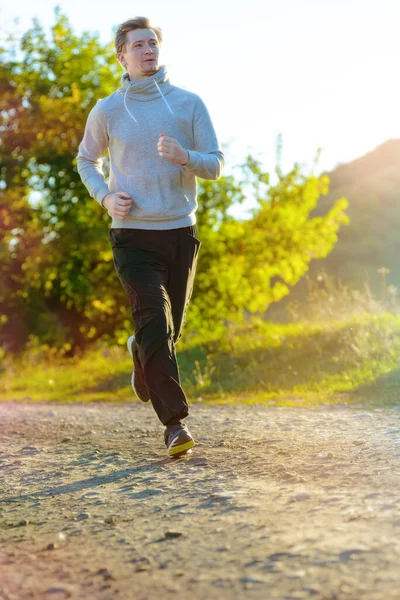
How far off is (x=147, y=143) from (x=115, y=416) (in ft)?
11.4

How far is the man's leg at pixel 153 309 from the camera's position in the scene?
4.78 meters

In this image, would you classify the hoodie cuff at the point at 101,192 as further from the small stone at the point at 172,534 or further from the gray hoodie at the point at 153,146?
the small stone at the point at 172,534

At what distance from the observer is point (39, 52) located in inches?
665

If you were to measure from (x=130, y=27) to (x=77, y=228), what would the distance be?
35.5 feet

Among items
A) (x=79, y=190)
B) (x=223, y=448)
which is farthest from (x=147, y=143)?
(x=79, y=190)

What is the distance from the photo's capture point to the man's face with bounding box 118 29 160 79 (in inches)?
197

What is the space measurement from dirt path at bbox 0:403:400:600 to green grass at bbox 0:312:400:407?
261cm

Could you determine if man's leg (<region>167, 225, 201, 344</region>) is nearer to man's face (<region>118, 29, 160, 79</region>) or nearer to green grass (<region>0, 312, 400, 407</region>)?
man's face (<region>118, 29, 160, 79</region>)

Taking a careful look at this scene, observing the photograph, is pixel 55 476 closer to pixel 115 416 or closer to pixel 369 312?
pixel 115 416

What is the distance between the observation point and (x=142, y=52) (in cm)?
505

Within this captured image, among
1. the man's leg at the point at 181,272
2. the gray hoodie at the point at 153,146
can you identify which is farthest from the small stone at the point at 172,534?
the gray hoodie at the point at 153,146

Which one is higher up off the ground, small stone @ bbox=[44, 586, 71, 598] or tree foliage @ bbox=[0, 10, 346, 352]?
tree foliage @ bbox=[0, 10, 346, 352]

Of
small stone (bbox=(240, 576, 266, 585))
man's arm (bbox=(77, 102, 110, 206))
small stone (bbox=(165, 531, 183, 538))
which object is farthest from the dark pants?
small stone (bbox=(240, 576, 266, 585))

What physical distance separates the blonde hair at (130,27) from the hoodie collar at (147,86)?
197 millimetres
